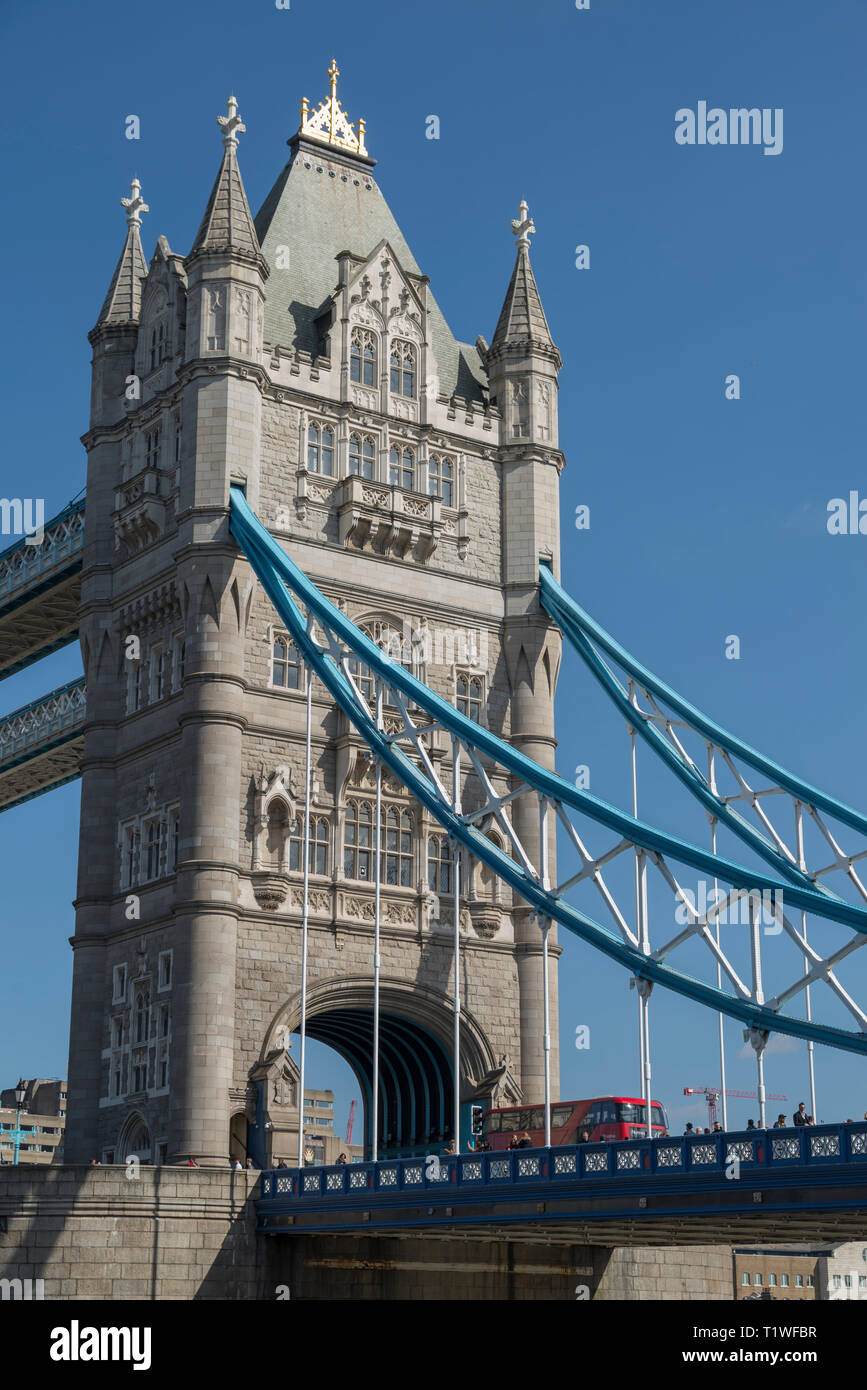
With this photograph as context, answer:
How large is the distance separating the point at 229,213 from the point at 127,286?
5575mm

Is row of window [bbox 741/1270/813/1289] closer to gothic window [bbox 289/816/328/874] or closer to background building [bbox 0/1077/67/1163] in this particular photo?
gothic window [bbox 289/816/328/874]

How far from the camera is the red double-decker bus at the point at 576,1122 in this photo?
39094 mm

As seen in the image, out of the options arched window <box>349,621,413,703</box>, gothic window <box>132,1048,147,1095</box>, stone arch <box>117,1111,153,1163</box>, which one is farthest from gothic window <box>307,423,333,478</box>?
stone arch <box>117,1111,153,1163</box>

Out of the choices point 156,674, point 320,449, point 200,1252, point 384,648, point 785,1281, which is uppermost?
point 320,449

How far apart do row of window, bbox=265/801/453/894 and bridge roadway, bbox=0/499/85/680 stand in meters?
11.8

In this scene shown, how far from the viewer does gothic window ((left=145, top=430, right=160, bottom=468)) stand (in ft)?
162

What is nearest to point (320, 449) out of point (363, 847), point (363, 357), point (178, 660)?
point (363, 357)

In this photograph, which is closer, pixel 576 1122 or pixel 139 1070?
pixel 576 1122

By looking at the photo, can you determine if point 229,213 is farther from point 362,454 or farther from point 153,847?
point 153,847

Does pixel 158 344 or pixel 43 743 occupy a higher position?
pixel 158 344

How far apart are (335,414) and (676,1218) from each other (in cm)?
2513

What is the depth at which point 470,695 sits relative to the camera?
49.7 m
